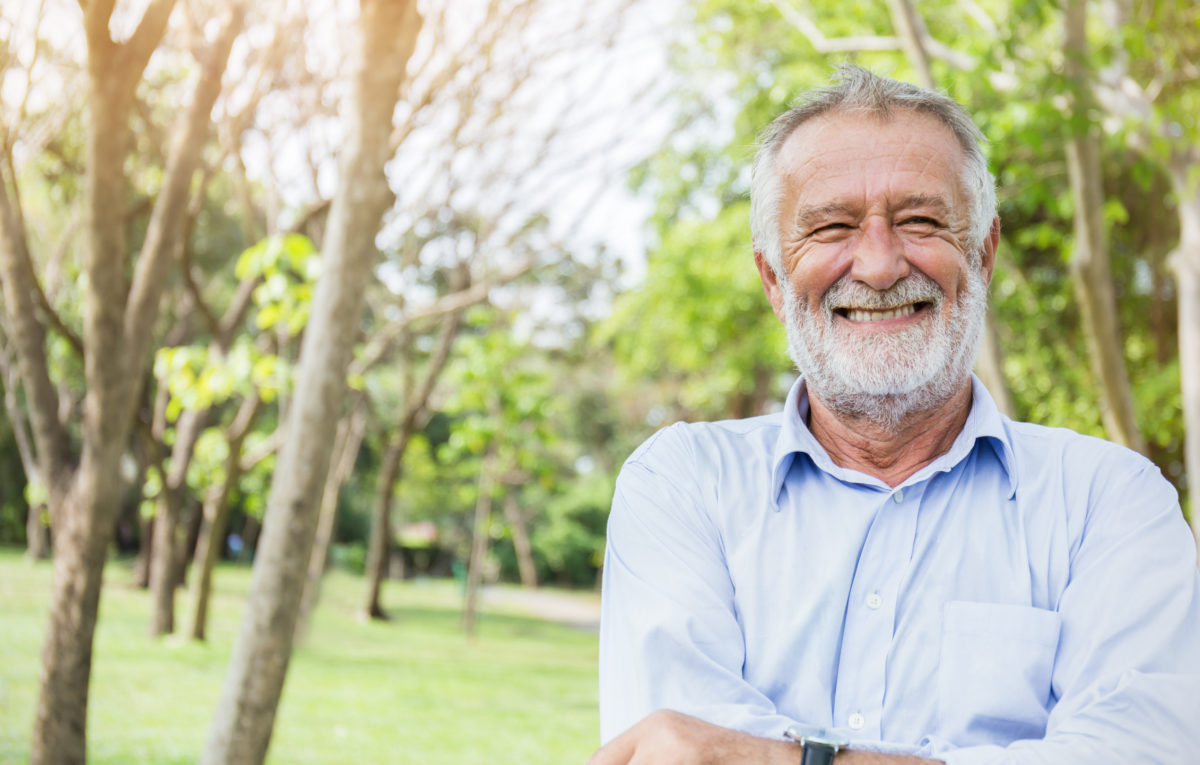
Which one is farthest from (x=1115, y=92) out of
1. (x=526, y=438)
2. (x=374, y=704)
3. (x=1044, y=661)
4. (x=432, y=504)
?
(x=432, y=504)

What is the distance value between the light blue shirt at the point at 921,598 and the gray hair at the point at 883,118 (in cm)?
36

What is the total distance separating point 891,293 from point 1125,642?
72cm

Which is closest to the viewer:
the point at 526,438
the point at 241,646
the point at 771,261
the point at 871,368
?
the point at 871,368

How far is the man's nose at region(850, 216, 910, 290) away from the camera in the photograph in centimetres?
200

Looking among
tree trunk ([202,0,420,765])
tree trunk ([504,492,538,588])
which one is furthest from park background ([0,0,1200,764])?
tree trunk ([504,492,538,588])

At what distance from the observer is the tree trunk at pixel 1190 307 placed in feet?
20.9

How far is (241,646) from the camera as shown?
3.82 meters

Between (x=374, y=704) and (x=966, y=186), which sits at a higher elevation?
(x=966, y=186)

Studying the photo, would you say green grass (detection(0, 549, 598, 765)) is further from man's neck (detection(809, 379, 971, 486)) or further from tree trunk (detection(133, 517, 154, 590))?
tree trunk (detection(133, 517, 154, 590))

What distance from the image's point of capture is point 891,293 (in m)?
2.03

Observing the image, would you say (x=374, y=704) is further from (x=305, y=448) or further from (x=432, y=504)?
(x=432, y=504)

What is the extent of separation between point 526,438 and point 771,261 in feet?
47.0

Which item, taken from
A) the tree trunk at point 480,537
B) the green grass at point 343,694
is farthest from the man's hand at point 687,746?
the tree trunk at point 480,537

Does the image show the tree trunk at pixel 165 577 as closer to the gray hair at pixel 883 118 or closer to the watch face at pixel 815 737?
the gray hair at pixel 883 118
